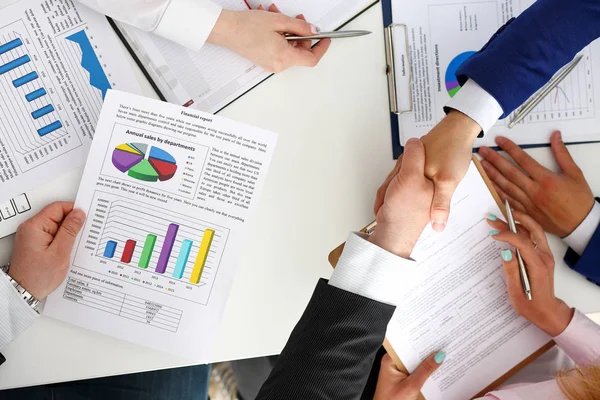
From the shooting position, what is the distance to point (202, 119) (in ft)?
2.60

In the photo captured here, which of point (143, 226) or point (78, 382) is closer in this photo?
point (143, 226)

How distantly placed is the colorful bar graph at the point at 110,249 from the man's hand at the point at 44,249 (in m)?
0.05

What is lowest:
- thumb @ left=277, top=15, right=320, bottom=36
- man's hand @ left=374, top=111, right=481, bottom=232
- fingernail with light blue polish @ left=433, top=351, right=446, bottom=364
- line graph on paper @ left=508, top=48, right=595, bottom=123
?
fingernail with light blue polish @ left=433, top=351, right=446, bottom=364

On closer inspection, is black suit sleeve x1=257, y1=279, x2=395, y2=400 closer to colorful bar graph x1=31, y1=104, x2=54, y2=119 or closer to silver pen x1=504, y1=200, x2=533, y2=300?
silver pen x1=504, y1=200, x2=533, y2=300

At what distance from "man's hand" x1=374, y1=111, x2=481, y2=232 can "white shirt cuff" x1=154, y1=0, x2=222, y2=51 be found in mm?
366

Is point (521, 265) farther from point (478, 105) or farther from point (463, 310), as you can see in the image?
point (478, 105)

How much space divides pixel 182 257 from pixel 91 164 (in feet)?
0.66

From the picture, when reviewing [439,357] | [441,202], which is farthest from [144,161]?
[439,357]

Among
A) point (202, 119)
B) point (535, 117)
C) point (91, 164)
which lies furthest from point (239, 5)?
point (535, 117)

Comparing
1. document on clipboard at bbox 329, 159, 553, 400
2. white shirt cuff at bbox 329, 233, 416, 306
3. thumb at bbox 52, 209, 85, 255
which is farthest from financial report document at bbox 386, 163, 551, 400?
thumb at bbox 52, 209, 85, 255

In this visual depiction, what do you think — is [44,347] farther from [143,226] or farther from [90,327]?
[143,226]

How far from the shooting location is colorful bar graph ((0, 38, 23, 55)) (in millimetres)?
782

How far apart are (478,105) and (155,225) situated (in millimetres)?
521

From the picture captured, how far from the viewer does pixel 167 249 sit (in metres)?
0.80
